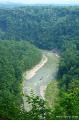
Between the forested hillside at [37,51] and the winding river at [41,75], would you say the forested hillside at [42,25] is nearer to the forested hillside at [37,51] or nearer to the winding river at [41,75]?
the forested hillside at [37,51]

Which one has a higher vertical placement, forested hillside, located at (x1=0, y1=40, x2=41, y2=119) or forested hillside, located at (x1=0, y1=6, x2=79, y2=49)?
forested hillside, located at (x1=0, y1=6, x2=79, y2=49)

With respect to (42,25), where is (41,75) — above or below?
below

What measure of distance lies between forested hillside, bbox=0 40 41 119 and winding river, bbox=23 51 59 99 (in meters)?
0.79

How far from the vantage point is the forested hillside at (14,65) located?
119ft

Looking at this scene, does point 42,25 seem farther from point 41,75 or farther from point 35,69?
point 41,75

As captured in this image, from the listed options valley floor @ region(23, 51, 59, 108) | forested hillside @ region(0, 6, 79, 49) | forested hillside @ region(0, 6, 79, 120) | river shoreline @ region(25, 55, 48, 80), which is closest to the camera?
forested hillside @ region(0, 6, 79, 120)

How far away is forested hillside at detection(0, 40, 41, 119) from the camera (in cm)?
3638

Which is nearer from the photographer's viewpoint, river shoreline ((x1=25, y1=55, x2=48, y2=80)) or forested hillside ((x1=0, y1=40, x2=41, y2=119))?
forested hillside ((x1=0, y1=40, x2=41, y2=119))

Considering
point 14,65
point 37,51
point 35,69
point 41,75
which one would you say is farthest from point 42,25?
point 41,75

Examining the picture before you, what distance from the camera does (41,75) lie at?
48.0 m

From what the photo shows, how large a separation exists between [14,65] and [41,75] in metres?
3.45

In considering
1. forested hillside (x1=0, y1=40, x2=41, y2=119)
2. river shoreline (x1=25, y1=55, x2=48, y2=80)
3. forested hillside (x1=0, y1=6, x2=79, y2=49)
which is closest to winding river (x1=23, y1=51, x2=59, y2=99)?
river shoreline (x1=25, y1=55, x2=48, y2=80)

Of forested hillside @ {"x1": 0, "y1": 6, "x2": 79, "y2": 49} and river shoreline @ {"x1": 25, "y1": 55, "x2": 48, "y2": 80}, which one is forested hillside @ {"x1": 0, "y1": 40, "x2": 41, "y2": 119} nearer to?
river shoreline @ {"x1": 25, "y1": 55, "x2": 48, "y2": 80}

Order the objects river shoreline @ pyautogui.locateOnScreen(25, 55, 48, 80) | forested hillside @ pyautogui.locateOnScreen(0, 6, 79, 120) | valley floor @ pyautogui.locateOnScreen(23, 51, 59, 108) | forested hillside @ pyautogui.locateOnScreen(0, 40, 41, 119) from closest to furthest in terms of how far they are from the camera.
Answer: forested hillside @ pyautogui.locateOnScreen(0, 6, 79, 120) → forested hillside @ pyautogui.locateOnScreen(0, 40, 41, 119) → valley floor @ pyautogui.locateOnScreen(23, 51, 59, 108) → river shoreline @ pyautogui.locateOnScreen(25, 55, 48, 80)
